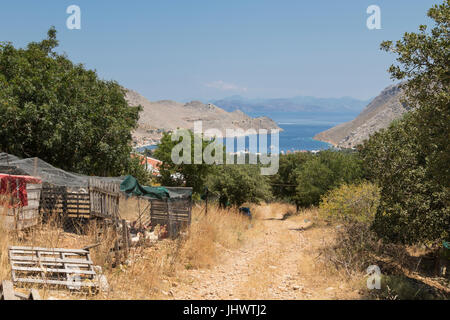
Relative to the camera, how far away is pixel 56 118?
14703mm

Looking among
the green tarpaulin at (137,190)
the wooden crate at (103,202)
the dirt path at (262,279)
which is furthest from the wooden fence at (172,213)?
the wooden crate at (103,202)

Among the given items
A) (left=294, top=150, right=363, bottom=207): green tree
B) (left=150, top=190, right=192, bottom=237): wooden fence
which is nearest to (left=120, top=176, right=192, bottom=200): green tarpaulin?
(left=150, top=190, right=192, bottom=237): wooden fence

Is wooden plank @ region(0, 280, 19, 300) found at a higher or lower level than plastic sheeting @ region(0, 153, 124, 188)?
lower

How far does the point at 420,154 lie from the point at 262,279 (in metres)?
5.72

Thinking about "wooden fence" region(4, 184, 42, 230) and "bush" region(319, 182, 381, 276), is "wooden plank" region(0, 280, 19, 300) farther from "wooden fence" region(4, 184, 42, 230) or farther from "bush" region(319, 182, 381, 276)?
"bush" region(319, 182, 381, 276)

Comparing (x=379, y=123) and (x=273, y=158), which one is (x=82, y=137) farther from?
(x=379, y=123)

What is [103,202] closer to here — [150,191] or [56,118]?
[150,191]

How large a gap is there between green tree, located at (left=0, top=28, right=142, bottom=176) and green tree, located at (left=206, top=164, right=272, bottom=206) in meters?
9.69

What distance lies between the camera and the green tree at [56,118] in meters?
14.4

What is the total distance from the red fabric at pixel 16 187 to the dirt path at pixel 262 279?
15.5 feet

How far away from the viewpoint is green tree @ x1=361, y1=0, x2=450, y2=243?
6363 millimetres

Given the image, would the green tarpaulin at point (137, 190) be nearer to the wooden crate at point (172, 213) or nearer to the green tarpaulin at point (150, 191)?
the green tarpaulin at point (150, 191)

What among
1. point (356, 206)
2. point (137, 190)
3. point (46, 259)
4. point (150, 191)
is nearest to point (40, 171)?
point (137, 190)

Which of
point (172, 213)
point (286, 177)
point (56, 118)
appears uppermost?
point (56, 118)
